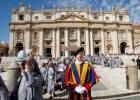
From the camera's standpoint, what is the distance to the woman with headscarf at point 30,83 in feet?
13.6

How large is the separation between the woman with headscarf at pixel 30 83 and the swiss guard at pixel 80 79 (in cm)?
70

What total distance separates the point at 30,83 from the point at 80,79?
3.61ft

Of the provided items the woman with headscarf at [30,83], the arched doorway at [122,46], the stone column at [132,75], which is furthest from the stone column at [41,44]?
the woman with headscarf at [30,83]

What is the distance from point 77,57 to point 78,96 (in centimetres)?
85

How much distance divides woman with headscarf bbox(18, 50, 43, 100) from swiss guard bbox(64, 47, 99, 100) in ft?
2.28

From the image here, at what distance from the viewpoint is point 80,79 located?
466 centimetres

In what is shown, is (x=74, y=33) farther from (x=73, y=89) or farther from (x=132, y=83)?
(x=73, y=89)

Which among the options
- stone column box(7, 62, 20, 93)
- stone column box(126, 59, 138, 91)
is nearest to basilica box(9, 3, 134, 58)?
stone column box(126, 59, 138, 91)

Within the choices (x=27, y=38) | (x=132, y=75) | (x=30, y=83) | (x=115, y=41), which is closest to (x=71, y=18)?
(x=27, y=38)

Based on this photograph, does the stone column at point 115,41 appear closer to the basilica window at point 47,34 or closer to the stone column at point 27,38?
the basilica window at point 47,34

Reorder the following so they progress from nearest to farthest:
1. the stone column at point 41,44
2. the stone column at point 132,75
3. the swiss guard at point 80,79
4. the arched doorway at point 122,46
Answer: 1. the swiss guard at point 80,79
2. the stone column at point 132,75
3. the stone column at point 41,44
4. the arched doorway at point 122,46

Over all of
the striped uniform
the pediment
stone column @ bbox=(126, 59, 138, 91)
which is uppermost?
the pediment

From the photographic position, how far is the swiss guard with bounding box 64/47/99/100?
15.3ft

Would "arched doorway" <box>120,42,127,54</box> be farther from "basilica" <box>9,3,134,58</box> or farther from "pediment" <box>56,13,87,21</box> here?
"pediment" <box>56,13,87,21</box>
